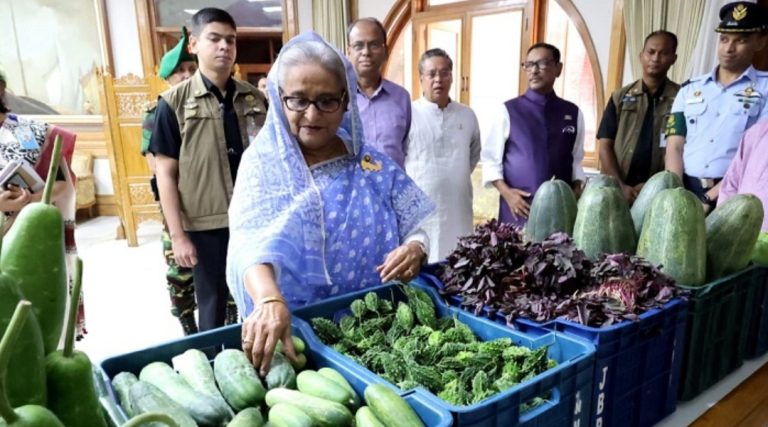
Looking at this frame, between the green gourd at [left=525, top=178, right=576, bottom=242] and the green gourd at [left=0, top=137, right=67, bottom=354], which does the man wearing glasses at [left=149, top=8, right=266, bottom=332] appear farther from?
the green gourd at [left=0, top=137, right=67, bottom=354]

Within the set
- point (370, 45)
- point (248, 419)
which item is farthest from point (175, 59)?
point (248, 419)

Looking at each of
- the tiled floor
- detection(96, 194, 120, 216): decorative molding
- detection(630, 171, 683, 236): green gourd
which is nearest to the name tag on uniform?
the tiled floor

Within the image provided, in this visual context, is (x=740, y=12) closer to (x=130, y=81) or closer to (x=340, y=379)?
(x=340, y=379)

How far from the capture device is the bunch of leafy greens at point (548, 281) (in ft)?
3.83

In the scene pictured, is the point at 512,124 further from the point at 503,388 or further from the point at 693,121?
the point at 503,388

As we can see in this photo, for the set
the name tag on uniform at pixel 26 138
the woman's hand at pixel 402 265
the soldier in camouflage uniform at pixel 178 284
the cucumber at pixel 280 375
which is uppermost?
the name tag on uniform at pixel 26 138

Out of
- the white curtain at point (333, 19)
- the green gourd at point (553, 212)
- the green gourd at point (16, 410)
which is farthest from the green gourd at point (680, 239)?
the white curtain at point (333, 19)

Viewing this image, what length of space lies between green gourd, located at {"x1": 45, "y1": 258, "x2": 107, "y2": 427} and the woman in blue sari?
634mm

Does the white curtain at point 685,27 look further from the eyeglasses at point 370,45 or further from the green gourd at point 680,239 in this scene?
the green gourd at point 680,239

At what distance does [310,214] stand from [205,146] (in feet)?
3.55

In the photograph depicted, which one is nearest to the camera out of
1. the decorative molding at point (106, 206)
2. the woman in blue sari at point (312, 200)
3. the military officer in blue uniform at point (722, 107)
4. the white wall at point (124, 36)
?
the woman in blue sari at point (312, 200)

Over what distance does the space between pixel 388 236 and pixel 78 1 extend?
23.5 feet

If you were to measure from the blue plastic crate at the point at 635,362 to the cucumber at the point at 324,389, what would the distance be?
48 centimetres

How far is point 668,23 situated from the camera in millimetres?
4086
